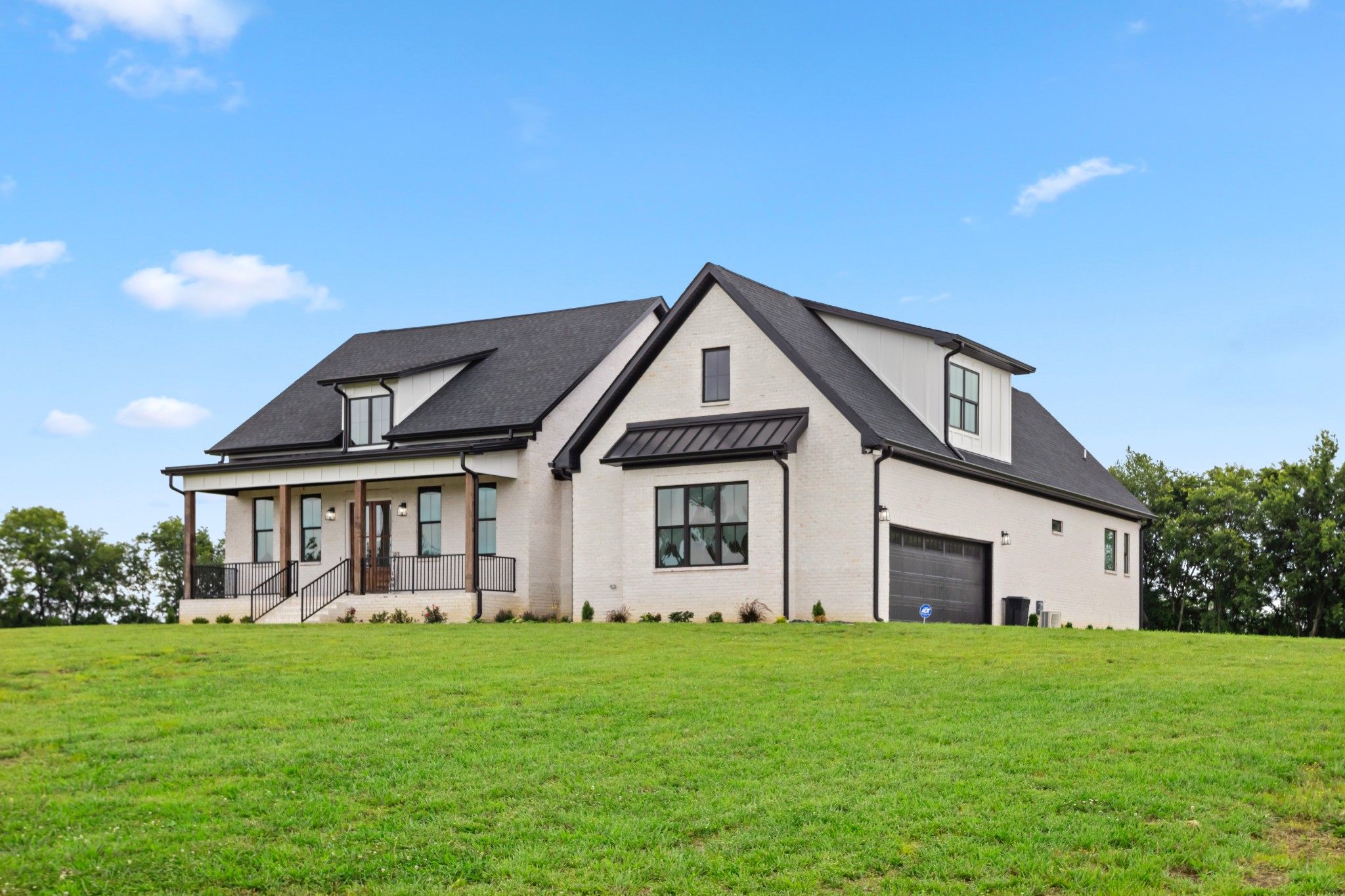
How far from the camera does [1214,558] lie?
49.4m

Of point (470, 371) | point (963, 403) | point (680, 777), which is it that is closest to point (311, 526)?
point (470, 371)

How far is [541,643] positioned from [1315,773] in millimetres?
12361

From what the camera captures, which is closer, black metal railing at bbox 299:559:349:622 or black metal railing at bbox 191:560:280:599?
black metal railing at bbox 299:559:349:622

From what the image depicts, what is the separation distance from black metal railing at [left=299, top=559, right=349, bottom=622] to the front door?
0.63 meters

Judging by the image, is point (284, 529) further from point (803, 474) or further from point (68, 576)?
point (68, 576)

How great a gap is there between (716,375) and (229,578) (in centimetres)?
1468

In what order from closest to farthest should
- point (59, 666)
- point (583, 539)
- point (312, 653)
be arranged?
point (59, 666) → point (312, 653) → point (583, 539)

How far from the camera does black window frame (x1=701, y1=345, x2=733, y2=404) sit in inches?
1100

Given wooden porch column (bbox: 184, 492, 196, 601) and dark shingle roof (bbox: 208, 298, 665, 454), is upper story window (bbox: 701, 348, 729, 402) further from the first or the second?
wooden porch column (bbox: 184, 492, 196, 601)

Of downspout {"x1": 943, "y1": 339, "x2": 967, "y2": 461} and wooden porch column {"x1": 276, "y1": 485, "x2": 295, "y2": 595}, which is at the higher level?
downspout {"x1": 943, "y1": 339, "x2": 967, "y2": 461}

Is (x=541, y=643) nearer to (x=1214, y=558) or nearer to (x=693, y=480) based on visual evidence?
(x=693, y=480)

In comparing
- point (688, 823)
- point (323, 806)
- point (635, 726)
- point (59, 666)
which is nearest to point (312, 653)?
point (59, 666)

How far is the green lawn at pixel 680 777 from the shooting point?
929 centimetres

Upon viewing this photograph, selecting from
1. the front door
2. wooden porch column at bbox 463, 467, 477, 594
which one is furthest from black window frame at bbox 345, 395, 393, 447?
wooden porch column at bbox 463, 467, 477, 594
